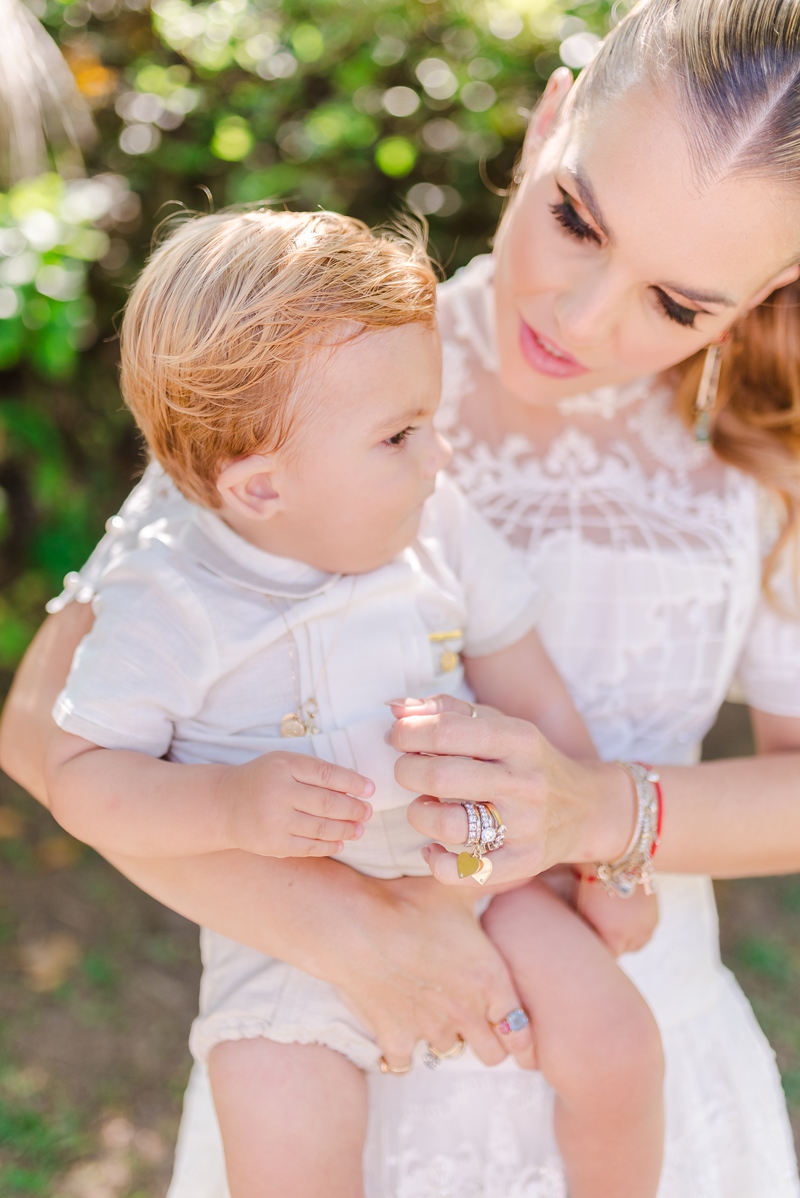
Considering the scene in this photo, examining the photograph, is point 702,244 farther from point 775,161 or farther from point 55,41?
point 55,41

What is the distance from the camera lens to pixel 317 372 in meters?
1.66

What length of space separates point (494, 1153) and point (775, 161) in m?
1.82

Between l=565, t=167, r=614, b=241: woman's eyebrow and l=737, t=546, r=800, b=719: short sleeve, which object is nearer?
l=565, t=167, r=614, b=241: woman's eyebrow

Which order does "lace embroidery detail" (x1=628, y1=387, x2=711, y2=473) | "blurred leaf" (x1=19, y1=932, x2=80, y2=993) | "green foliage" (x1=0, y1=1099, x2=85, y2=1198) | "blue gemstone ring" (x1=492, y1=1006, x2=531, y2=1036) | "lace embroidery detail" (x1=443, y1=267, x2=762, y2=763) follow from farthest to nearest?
"blurred leaf" (x1=19, y1=932, x2=80, y2=993) < "green foliage" (x1=0, y1=1099, x2=85, y2=1198) < "lace embroidery detail" (x1=628, y1=387, x2=711, y2=473) < "lace embroidery detail" (x1=443, y1=267, x2=762, y2=763) < "blue gemstone ring" (x1=492, y1=1006, x2=531, y2=1036)

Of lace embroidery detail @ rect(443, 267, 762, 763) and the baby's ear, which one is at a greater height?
the baby's ear

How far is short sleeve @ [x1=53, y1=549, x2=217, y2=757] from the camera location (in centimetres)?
171

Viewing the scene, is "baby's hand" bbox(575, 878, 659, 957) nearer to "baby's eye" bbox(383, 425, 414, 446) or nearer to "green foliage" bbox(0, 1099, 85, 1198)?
"baby's eye" bbox(383, 425, 414, 446)

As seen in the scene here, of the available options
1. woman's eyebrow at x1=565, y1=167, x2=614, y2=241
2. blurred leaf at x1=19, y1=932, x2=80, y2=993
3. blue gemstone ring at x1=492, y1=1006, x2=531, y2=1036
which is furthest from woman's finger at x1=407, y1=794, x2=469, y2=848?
blurred leaf at x1=19, y1=932, x2=80, y2=993

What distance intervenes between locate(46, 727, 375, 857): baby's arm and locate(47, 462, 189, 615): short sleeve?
0.34 m

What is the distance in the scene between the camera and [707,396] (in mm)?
2322

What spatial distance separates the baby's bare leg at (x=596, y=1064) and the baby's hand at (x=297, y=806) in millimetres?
494

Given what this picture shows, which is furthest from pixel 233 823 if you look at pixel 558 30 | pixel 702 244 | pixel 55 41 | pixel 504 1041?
pixel 55 41

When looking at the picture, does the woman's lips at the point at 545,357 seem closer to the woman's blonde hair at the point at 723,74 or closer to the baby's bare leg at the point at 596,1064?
the woman's blonde hair at the point at 723,74

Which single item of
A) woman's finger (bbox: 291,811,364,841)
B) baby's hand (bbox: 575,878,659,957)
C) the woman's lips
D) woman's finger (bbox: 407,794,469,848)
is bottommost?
baby's hand (bbox: 575,878,659,957)
